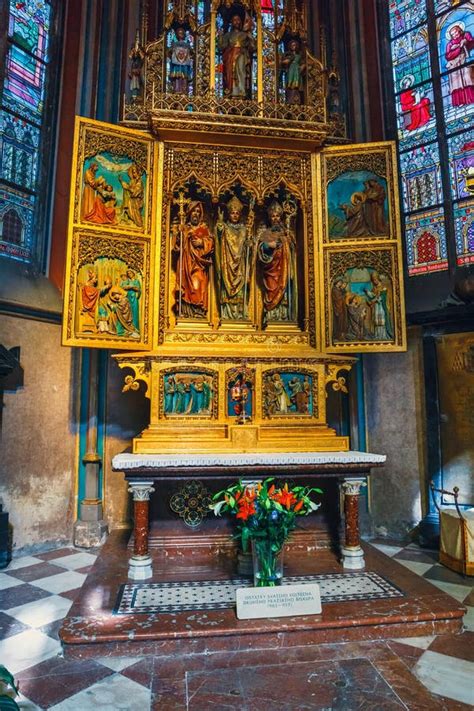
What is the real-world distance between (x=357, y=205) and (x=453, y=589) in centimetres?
449

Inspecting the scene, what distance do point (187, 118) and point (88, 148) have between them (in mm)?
1221

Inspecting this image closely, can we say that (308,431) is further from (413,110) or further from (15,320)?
(413,110)

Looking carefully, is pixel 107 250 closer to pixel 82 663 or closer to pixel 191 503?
pixel 191 503

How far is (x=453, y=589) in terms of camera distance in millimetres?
5203

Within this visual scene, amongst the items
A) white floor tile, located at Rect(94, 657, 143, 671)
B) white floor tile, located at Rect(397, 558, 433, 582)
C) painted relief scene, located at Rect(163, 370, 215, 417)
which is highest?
painted relief scene, located at Rect(163, 370, 215, 417)

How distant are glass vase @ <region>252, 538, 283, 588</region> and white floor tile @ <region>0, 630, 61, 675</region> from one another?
167 centimetres

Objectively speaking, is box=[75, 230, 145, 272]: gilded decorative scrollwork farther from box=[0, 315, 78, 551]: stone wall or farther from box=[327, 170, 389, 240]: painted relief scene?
box=[327, 170, 389, 240]: painted relief scene

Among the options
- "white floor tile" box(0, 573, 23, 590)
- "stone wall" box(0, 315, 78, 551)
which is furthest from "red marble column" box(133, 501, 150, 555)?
"stone wall" box(0, 315, 78, 551)

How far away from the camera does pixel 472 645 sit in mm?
3889

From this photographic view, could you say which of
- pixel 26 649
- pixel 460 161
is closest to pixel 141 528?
pixel 26 649

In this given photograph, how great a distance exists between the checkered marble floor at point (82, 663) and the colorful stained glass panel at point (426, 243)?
4275 mm

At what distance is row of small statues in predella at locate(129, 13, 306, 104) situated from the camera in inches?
258

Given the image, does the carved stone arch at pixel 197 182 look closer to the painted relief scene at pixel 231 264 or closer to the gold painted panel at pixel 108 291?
the painted relief scene at pixel 231 264

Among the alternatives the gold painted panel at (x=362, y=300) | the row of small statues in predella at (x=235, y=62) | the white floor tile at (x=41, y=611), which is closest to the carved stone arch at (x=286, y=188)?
the gold painted panel at (x=362, y=300)
